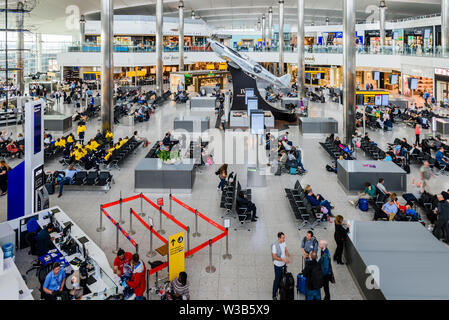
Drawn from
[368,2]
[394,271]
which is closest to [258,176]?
[394,271]

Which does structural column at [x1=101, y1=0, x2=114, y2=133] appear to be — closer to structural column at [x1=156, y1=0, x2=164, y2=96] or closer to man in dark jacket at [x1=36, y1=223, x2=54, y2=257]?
man in dark jacket at [x1=36, y1=223, x2=54, y2=257]

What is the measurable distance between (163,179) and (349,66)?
445 inches

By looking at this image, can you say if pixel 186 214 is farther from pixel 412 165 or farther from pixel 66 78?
pixel 66 78

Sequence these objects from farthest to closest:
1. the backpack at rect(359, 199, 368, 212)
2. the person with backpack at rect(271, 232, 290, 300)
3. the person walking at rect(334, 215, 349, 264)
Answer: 1. the backpack at rect(359, 199, 368, 212)
2. the person walking at rect(334, 215, 349, 264)
3. the person with backpack at rect(271, 232, 290, 300)

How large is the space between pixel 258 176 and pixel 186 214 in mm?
3270

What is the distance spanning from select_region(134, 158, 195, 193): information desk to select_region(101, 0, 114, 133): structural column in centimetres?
886

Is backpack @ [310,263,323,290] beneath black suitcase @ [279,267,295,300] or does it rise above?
above

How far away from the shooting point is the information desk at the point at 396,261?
5.49m

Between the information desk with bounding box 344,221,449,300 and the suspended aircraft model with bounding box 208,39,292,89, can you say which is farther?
the suspended aircraft model with bounding box 208,39,292,89

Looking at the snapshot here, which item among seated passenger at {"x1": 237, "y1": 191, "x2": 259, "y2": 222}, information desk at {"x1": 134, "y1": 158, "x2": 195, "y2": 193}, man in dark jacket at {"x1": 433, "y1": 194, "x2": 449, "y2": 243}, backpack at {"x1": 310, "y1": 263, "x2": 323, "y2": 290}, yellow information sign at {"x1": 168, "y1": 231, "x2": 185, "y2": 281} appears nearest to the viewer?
backpack at {"x1": 310, "y1": 263, "x2": 323, "y2": 290}

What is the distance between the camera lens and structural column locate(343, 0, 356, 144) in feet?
57.2

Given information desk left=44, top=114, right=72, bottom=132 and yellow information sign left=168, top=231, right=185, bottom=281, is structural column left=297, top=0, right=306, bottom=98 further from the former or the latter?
yellow information sign left=168, top=231, right=185, bottom=281

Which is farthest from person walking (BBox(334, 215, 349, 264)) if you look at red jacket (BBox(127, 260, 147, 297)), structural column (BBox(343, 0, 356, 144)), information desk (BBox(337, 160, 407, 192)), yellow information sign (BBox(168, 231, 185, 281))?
structural column (BBox(343, 0, 356, 144))

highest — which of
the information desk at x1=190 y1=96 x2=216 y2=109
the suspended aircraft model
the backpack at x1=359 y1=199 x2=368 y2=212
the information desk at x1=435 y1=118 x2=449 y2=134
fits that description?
the suspended aircraft model
